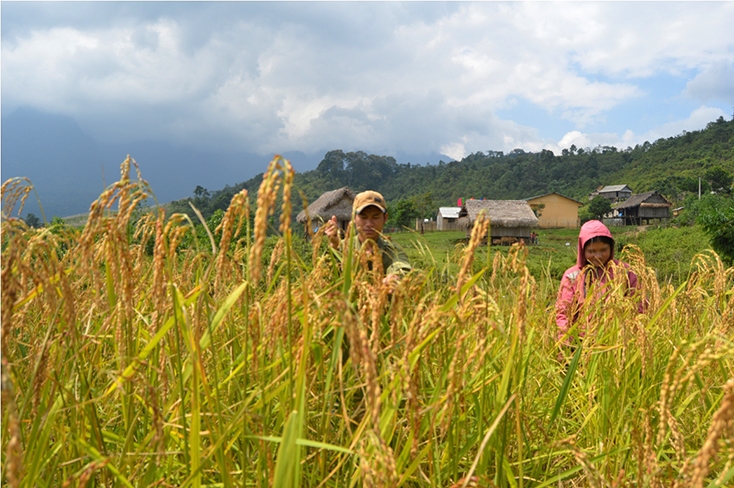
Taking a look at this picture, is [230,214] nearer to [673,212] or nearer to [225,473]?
[225,473]

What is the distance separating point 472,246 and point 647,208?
2442 inches

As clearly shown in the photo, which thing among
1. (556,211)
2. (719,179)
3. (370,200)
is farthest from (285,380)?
(719,179)

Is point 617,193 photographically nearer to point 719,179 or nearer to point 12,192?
point 719,179

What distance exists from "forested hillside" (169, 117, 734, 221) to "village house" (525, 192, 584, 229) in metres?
11.4

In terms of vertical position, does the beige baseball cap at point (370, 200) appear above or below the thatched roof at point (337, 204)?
below

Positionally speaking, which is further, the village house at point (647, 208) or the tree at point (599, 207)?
the tree at point (599, 207)

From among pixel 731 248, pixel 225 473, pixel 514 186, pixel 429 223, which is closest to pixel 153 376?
pixel 225 473

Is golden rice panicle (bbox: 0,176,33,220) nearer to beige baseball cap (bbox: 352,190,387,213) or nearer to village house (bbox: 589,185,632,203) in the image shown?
beige baseball cap (bbox: 352,190,387,213)

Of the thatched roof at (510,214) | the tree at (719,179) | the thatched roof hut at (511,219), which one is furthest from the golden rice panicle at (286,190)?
the tree at (719,179)

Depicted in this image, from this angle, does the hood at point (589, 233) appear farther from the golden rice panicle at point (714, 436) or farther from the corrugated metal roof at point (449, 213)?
the corrugated metal roof at point (449, 213)

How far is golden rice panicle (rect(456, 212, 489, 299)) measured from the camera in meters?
0.78

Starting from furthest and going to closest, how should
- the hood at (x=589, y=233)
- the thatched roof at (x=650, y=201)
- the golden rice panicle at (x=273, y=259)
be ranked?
the thatched roof at (x=650, y=201), the hood at (x=589, y=233), the golden rice panicle at (x=273, y=259)

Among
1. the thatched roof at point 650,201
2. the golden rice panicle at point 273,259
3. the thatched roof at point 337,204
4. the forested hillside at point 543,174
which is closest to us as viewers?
the golden rice panicle at point 273,259

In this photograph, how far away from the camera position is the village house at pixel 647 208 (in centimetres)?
5356
